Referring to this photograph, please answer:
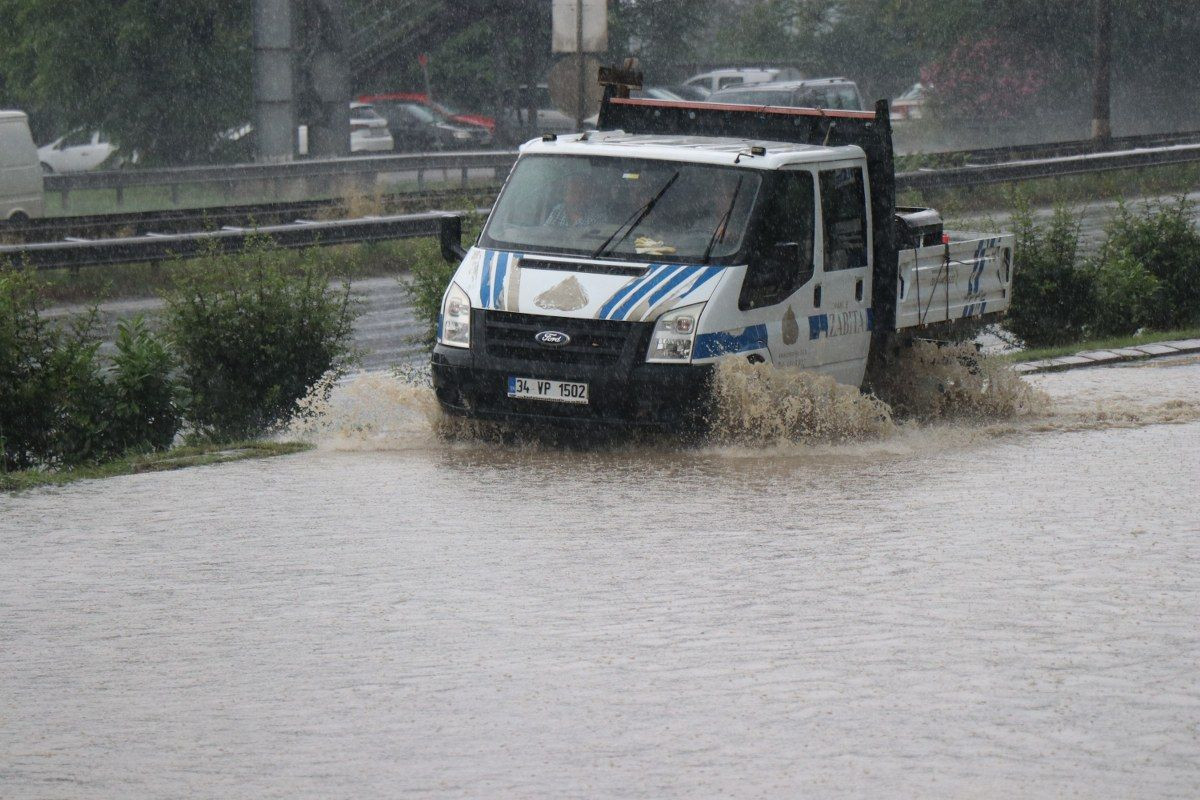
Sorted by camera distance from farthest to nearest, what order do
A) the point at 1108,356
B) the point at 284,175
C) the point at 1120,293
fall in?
the point at 284,175 → the point at 1120,293 → the point at 1108,356

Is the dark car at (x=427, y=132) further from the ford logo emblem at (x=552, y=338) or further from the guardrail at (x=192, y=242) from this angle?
the ford logo emblem at (x=552, y=338)

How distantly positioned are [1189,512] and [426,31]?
137ft

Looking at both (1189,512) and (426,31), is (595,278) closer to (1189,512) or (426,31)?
(1189,512)

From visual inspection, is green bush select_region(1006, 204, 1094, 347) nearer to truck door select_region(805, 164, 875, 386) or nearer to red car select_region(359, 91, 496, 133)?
truck door select_region(805, 164, 875, 386)

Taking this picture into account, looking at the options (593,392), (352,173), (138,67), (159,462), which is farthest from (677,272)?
(138,67)

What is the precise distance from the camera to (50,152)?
155 ft

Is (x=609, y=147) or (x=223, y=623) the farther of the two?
(x=609, y=147)

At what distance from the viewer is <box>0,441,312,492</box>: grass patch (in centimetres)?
1051

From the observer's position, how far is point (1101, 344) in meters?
17.1

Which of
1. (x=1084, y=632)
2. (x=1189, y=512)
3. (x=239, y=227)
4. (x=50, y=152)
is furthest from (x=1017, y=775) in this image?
(x=50, y=152)

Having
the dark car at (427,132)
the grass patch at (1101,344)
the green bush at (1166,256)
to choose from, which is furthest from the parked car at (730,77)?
the grass patch at (1101,344)

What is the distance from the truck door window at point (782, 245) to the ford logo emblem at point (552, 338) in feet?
3.61

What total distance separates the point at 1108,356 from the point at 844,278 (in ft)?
17.0

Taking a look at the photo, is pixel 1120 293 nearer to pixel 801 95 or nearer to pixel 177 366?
pixel 177 366
